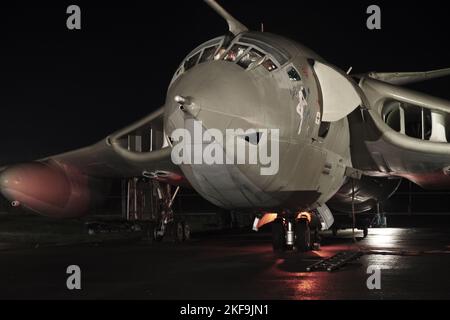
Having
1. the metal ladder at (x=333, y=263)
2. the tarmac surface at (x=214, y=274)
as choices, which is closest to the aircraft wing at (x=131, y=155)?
the tarmac surface at (x=214, y=274)

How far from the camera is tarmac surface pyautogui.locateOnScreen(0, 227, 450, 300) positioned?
8414mm

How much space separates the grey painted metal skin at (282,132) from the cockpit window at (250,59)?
111 mm

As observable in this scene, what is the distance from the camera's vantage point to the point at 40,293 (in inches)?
337

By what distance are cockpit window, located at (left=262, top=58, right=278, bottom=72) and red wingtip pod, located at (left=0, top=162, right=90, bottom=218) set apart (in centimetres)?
787

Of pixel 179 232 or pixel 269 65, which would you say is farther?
pixel 179 232

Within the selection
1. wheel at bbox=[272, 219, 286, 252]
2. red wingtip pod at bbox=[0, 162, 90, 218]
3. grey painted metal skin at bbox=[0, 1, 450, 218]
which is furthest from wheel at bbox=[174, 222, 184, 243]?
wheel at bbox=[272, 219, 286, 252]

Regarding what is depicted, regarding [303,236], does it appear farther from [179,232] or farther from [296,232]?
[179,232]

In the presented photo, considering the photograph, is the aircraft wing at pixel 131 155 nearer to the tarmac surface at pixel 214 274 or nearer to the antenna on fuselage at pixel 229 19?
the tarmac surface at pixel 214 274

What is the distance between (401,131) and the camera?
1438 centimetres

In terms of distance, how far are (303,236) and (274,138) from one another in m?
4.21
